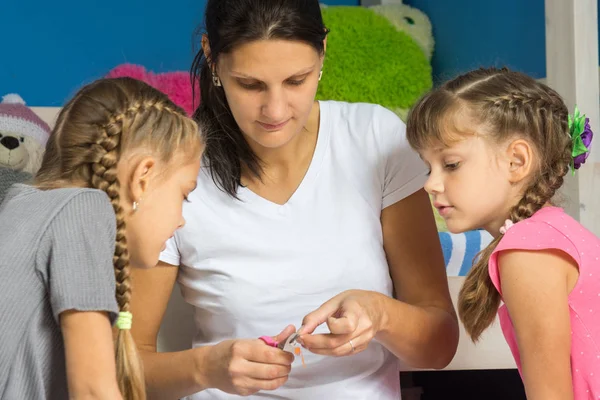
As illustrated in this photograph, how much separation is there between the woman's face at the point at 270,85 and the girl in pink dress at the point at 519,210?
0.20 meters

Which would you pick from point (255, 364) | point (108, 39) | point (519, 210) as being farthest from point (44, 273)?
point (108, 39)

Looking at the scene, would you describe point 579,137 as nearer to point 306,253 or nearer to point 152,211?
point 306,253

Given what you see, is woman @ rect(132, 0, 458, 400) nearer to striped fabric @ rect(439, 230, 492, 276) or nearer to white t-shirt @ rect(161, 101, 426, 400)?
white t-shirt @ rect(161, 101, 426, 400)

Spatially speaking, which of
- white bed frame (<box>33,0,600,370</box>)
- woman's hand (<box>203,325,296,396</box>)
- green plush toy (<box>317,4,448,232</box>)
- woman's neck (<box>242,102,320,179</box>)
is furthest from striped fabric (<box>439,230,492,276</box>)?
woman's hand (<box>203,325,296,396</box>)

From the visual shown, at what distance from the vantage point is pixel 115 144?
1.06m

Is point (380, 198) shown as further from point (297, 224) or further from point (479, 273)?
point (479, 273)

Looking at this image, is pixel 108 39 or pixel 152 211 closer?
pixel 152 211

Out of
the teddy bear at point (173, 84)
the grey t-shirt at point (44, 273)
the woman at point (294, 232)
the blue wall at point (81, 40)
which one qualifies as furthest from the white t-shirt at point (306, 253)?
the blue wall at point (81, 40)

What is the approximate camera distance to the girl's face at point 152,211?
1111 mm

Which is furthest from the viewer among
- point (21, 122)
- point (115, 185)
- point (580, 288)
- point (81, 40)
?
point (81, 40)

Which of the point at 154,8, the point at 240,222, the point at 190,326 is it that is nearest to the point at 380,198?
the point at 240,222

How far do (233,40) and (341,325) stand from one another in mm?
455

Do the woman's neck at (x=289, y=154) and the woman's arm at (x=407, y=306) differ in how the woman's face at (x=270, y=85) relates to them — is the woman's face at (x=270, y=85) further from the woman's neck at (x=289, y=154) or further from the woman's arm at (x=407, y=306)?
the woman's arm at (x=407, y=306)

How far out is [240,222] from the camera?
1.41 metres
